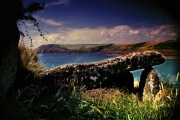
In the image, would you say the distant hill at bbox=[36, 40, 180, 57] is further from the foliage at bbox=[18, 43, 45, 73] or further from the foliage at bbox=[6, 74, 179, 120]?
the foliage at bbox=[6, 74, 179, 120]

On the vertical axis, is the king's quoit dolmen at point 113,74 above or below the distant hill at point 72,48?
below

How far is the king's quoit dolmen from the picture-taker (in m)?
4.80

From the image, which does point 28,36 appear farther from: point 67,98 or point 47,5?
point 67,98

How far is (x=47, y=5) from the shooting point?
4.04 metres

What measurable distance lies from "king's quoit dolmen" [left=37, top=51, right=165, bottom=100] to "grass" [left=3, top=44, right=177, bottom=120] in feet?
0.82

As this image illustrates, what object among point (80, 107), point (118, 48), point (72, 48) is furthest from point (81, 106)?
point (118, 48)

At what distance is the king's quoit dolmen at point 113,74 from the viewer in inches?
189

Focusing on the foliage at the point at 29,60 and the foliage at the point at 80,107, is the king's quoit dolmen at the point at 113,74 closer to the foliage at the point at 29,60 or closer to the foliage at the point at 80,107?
the foliage at the point at 29,60

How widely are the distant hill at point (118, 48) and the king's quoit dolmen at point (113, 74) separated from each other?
0.83ft

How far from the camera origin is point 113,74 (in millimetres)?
5008

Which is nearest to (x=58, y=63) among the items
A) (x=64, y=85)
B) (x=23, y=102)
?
(x=64, y=85)

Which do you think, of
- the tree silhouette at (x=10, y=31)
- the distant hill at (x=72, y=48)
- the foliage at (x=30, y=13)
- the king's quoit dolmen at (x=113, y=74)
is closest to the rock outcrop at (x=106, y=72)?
the king's quoit dolmen at (x=113, y=74)

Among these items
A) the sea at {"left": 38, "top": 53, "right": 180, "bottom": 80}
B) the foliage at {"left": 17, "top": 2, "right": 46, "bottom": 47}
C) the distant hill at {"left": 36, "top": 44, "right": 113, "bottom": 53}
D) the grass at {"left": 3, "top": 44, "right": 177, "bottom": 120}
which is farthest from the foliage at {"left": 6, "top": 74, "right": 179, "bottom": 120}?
the foliage at {"left": 17, "top": 2, "right": 46, "bottom": 47}

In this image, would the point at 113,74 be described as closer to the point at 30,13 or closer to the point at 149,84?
the point at 149,84
